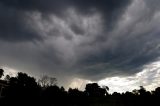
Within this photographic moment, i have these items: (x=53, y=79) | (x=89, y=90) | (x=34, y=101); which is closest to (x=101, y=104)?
(x=34, y=101)

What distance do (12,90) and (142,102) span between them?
35.4m

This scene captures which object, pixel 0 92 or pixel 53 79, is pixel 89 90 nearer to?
pixel 53 79

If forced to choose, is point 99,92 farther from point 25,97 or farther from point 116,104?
point 25,97

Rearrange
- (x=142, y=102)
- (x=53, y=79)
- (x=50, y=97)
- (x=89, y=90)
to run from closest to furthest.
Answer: (x=50, y=97) < (x=142, y=102) < (x=53, y=79) < (x=89, y=90)

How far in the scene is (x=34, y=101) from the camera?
4231cm

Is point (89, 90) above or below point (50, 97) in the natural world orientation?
above

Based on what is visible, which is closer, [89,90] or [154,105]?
[154,105]

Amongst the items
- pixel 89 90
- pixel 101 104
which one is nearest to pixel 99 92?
pixel 89 90

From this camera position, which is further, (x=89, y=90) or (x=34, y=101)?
(x=89, y=90)

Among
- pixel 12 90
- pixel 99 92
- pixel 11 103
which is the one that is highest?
pixel 99 92

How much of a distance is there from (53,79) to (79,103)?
50543 millimetres

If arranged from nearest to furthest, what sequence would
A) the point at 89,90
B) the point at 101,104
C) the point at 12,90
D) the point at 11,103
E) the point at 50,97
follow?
1. the point at 11,103
2. the point at 12,90
3. the point at 50,97
4. the point at 101,104
5. the point at 89,90

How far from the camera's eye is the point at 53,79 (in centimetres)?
10838

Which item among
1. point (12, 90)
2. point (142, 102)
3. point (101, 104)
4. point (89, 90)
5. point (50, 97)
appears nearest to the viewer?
point (12, 90)
